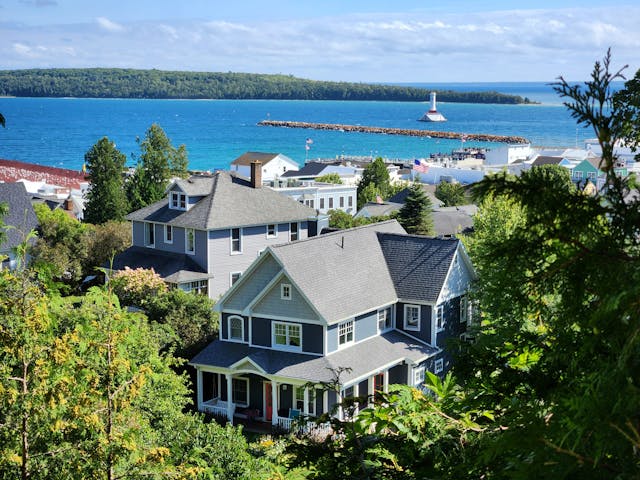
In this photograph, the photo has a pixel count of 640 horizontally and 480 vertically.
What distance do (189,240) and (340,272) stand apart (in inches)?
527

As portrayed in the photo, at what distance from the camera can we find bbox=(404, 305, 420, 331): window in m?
32.9

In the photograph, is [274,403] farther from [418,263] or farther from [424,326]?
[418,263]

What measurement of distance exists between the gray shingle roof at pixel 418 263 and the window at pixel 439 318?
751mm

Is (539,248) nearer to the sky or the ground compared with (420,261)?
nearer to the sky

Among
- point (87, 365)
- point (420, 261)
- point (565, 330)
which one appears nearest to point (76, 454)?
point (87, 365)

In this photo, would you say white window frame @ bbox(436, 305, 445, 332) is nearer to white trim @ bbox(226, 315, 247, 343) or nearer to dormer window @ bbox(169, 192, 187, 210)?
white trim @ bbox(226, 315, 247, 343)

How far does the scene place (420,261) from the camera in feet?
111

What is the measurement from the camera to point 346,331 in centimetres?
3044

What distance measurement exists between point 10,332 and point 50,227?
3964 cm

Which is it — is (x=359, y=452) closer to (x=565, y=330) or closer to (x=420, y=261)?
(x=565, y=330)

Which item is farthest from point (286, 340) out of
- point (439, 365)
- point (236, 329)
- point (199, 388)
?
point (439, 365)

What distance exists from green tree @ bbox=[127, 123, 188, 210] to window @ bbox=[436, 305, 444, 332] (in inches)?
1328

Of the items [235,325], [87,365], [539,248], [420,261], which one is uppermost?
[539,248]

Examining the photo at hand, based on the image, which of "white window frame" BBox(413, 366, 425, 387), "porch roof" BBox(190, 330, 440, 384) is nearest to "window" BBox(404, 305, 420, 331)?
"porch roof" BBox(190, 330, 440, 384)
